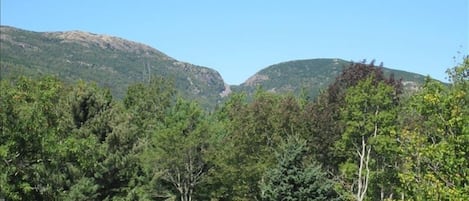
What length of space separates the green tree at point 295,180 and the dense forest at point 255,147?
0.06 m

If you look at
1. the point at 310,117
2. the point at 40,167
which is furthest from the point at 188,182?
the point at 40,167

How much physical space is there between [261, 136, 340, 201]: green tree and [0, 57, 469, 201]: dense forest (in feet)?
0.21

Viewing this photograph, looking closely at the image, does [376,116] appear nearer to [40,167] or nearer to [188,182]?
[188,182]

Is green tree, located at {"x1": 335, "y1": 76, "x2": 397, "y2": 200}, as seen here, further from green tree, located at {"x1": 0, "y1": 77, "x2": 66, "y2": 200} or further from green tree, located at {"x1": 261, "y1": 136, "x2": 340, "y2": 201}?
green tree, located at {"x1": 0, "y1": 77, "x2": 66, "y2": 200}

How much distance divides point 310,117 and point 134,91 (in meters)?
31.5

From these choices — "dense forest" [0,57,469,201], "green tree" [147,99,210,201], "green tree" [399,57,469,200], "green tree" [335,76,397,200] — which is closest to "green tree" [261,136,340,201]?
"dense forest" [0,57,469,201]

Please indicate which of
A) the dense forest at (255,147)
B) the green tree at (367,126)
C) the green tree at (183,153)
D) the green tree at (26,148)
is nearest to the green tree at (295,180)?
the dense forest at (255,147)

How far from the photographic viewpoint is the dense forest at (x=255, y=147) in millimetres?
17734

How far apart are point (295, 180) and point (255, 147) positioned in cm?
969

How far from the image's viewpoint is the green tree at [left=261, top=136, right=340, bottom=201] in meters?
26.1

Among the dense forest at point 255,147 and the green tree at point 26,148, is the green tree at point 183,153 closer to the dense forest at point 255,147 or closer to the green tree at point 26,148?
the dense forest at point 255,147

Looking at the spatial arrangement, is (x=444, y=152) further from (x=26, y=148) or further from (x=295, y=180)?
(x=26, y=148)

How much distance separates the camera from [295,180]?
26.3m

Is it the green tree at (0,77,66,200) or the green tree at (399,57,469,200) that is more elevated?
the green tree at (399,57,469,200)
